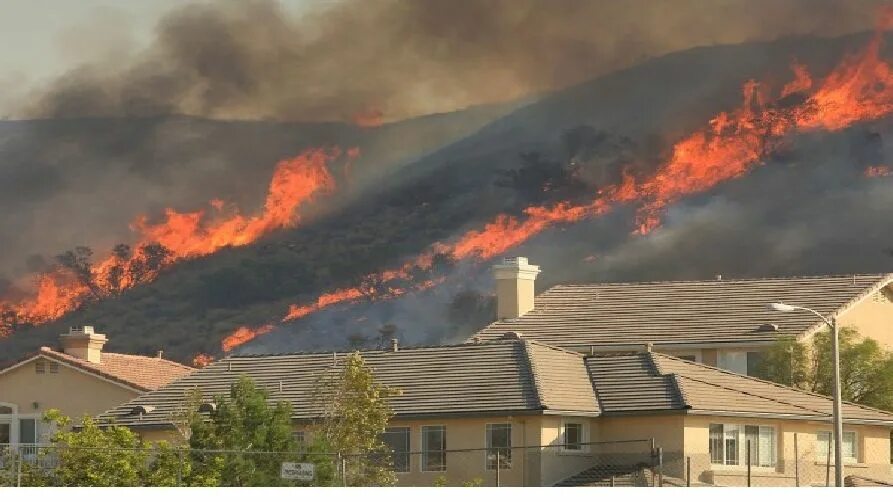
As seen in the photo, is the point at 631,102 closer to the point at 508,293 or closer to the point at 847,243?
the point at 847,243

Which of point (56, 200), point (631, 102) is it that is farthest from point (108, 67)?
point (631, 102)

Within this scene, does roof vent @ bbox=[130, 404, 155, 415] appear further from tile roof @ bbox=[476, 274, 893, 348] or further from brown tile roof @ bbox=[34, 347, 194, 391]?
tile roof @ bbox=[476, 274, 893, 348]

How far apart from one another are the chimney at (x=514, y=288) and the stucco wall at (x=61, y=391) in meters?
16.6

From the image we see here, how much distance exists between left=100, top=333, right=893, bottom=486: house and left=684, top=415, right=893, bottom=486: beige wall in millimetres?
47

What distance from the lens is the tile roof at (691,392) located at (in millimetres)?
59000

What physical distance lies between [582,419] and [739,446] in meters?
4.99

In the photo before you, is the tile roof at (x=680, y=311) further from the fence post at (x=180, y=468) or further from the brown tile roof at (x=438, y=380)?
the fence post at (x=180, y=468)

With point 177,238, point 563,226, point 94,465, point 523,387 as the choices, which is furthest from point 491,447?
point 177,238

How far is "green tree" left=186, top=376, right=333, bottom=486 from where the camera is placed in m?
47.8

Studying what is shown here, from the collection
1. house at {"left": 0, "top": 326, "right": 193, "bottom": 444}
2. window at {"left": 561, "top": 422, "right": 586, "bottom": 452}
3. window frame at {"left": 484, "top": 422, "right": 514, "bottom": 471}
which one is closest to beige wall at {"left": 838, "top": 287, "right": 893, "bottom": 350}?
window at {"left": 561, "top": 422, "right": 586, "bottom": 452}

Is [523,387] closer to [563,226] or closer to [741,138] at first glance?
[563,226]

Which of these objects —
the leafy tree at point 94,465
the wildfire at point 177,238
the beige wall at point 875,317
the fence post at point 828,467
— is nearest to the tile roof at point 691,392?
the fence post at point 828,467

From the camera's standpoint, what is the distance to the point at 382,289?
364 ft

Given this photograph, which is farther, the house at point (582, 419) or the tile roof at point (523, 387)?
the tile roof at point (523, 387)
